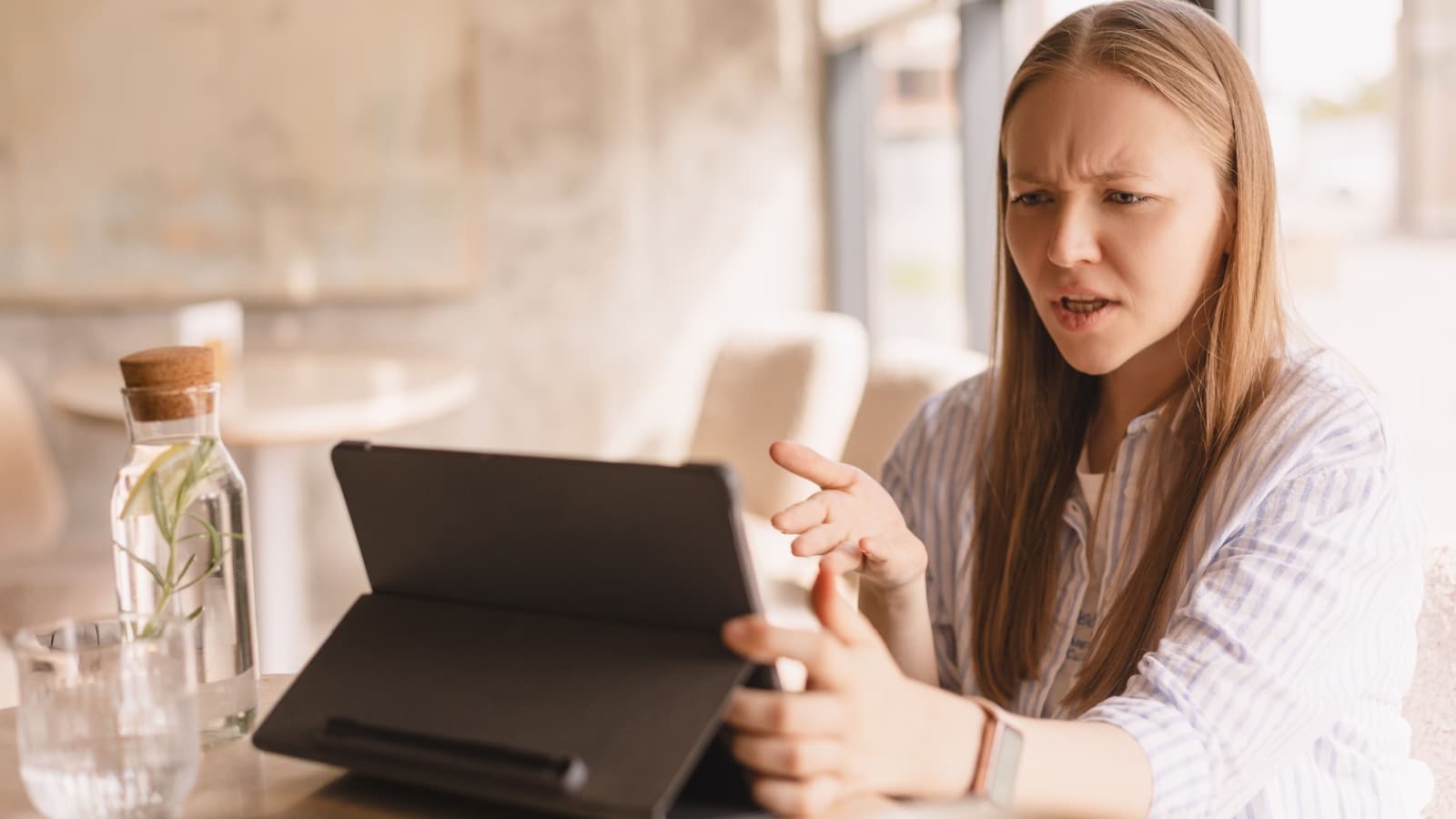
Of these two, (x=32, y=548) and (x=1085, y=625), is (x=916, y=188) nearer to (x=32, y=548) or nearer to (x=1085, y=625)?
(x=32, y=548)

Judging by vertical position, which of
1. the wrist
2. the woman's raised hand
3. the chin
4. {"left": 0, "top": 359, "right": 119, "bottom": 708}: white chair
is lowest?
{"left": 0, "top": 359, "right": 119, "bottom": 708}: white chair

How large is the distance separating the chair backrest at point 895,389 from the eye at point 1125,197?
115 cm

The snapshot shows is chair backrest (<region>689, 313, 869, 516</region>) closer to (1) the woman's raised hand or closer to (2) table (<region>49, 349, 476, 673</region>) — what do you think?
(2) table (<region>49, 349, 476, 673</region>)

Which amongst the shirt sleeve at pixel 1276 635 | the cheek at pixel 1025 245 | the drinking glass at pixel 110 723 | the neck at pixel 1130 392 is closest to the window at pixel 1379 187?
the neck at pixel 1130 392

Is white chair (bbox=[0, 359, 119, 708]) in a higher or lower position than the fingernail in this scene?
lower

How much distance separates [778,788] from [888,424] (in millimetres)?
1687

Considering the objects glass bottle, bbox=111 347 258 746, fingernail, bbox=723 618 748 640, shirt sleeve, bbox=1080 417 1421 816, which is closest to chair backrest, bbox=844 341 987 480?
shirt sleeve, bbox=1080 417 1421 816

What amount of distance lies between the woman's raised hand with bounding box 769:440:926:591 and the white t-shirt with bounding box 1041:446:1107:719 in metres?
0.17

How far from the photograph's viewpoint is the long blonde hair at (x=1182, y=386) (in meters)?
1.12

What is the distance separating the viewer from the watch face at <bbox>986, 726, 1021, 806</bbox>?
0.78 metres

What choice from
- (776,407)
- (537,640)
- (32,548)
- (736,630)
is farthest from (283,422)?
(736,630)

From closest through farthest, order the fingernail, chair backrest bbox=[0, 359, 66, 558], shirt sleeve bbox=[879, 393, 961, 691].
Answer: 1. the fingernail
2. shirt sleeve bbox=[879, 393, 961, 691]
3. chair backrest bbox=[0, 359, 66, 558]

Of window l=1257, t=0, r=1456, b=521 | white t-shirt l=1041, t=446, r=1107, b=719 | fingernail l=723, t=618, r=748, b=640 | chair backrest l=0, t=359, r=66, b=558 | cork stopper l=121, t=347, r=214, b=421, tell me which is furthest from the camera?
chair backrest l=0, t=359, r=66, b=558

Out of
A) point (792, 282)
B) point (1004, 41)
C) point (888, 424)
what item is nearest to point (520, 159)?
point (792, 282)
